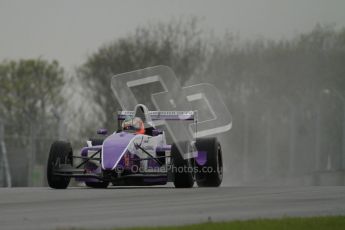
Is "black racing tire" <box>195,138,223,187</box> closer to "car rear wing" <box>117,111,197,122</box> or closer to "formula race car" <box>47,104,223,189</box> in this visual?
"formula race car" <box>47,104,223,189</box>

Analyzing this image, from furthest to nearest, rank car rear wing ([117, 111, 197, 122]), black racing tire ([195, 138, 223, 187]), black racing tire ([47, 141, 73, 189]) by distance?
car rear wing ([117, 111, 197, 122]) → black racing tire ([195, 138, 223, 187]) → black racing tire ([47, 141, 73, 189])

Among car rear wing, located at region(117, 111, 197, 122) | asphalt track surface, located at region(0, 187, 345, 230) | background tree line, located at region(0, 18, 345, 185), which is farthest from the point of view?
background tree line, located at region(0, 18, 345, 185)

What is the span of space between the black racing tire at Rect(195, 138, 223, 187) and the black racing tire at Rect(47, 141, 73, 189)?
8.79 feet

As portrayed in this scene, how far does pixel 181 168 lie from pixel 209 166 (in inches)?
45.1

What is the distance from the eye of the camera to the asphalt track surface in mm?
13805

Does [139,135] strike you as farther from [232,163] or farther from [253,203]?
[232,163]

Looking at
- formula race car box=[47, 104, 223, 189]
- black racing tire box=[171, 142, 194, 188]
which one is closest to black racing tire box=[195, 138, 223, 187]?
formula race car box=[47, 104, 223, 189]

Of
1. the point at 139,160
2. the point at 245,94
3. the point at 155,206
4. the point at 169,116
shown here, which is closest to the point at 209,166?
the point at 139,160

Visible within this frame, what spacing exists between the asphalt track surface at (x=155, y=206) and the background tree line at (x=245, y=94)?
36.6 ft

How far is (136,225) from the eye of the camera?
43.6 feet

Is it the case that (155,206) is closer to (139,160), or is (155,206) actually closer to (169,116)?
(139,160)

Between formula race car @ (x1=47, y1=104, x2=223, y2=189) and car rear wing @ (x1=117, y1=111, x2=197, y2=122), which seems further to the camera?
car rear wing @ (x1=117, y1=111, x2=197, y2=122)

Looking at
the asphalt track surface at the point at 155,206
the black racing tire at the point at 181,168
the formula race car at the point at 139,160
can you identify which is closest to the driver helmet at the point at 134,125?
the formula race car at the point at 139,160

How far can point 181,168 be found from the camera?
68.4 feet
